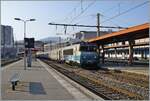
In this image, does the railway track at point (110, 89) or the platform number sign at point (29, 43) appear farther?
the platform number sign at point (29, 43)

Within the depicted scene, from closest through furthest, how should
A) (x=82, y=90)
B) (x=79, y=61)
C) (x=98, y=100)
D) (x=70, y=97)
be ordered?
(x=98, y=100) → (x=70, y=97) → (x=82, y=90) → (x=79, y=61)

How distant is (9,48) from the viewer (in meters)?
123

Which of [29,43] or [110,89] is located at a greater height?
[29,43]

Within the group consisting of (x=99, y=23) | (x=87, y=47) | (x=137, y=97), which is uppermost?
(x=99, y=23)

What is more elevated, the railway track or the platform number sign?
the platform number sign

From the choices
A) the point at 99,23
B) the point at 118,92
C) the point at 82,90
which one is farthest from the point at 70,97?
the point at 99,23

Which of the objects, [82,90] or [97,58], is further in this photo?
[97,58]

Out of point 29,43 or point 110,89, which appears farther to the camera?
point 29,43

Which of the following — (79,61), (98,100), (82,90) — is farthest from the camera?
(79,61)

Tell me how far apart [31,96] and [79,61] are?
86.8 feet

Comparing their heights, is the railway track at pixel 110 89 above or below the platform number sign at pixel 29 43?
below

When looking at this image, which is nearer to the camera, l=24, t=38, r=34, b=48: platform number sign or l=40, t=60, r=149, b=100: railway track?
l=40, t=60, r=149, b=100: railway track

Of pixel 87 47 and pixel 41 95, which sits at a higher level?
pixel 87 47

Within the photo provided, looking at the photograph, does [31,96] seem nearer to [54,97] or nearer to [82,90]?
[54,97]
